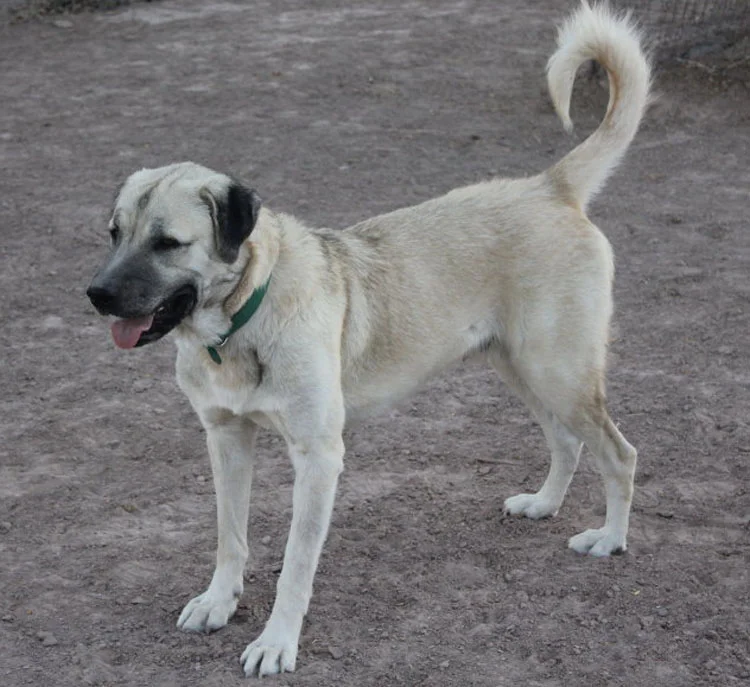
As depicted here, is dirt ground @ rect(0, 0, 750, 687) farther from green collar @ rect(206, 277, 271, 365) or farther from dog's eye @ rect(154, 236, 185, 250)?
Result: dog's eye @ rect(154, 236, 185, 250)

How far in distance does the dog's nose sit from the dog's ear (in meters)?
0.35

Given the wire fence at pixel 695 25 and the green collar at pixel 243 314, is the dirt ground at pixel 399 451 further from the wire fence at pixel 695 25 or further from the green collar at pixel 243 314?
the green collar at pixel 243 314

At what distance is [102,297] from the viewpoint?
3.51 m

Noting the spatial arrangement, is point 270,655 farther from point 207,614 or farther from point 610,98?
point 610,98

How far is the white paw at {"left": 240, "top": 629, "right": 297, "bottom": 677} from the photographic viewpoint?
12.3 ft

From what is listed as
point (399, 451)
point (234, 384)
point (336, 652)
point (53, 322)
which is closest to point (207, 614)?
point (336, 652)

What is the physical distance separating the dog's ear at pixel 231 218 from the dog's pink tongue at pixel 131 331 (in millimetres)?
298

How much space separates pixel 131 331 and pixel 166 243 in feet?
0.93

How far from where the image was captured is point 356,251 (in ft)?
13.9

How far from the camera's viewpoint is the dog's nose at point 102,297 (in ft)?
11.5

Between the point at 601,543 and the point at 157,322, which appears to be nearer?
the point at 157,322

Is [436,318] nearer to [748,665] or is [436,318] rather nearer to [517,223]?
[517,223]

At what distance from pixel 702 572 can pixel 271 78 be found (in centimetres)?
778

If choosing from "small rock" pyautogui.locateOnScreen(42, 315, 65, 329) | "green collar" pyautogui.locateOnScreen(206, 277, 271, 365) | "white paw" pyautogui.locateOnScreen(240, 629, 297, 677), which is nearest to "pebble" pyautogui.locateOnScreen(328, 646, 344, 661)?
"white paw" pyautogui.locateOnScreen(240, 629, 297, 677)
